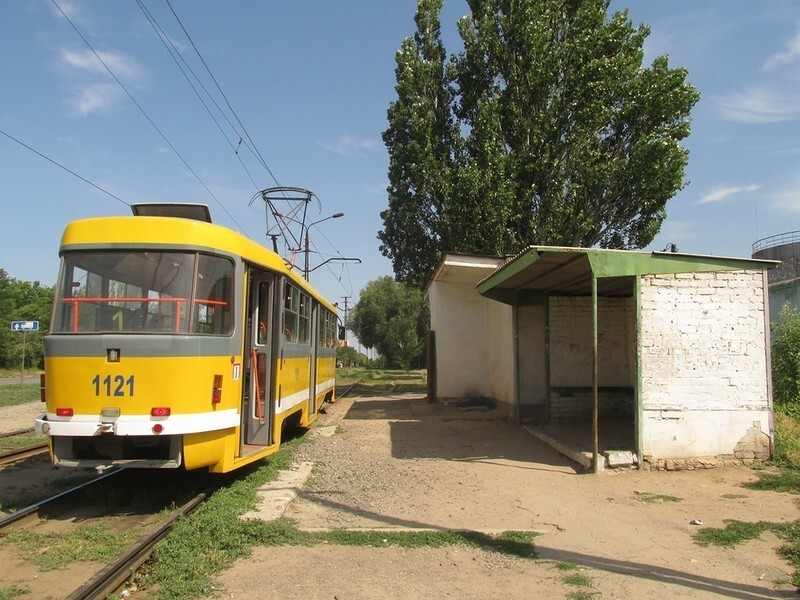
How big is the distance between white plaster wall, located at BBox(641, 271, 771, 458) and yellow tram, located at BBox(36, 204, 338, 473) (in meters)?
5.63

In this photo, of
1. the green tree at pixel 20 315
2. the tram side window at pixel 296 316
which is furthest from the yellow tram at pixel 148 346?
the green tree at pixel 20 315

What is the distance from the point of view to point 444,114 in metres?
21.9

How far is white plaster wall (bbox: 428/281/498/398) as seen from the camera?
1780cm

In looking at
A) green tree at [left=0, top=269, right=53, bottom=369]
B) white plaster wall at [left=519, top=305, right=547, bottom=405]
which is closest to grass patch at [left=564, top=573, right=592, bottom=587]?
white plaster wall at [left=519, top=305, right=547, bottom=405]

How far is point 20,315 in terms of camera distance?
54.5 m

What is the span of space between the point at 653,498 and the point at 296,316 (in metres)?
5.81

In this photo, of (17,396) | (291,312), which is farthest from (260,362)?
(17,396)

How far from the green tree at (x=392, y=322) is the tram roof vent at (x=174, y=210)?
163ft

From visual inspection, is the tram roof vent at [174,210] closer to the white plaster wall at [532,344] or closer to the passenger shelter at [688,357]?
the passenger shelter at [688,357]

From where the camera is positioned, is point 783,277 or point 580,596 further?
point 783,277

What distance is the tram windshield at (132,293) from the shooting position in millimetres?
6340

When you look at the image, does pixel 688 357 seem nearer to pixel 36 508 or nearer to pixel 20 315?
pixel 36 508

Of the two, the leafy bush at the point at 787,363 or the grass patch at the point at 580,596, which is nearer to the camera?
the grass patch at the point at 580,596

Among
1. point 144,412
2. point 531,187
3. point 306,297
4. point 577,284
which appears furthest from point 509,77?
point 144,412
